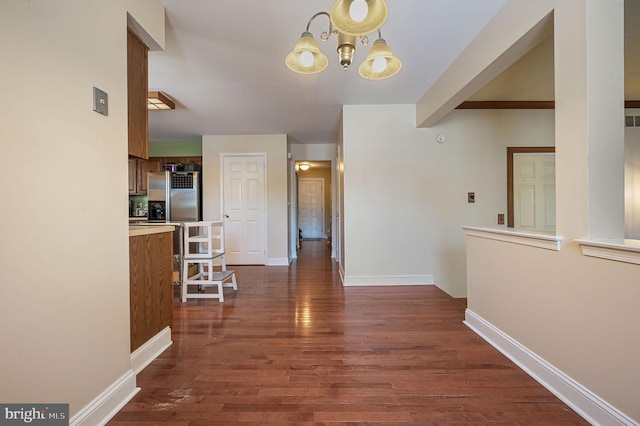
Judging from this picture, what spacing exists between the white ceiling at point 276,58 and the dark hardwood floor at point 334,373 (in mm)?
2388

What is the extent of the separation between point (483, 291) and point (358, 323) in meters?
1.07

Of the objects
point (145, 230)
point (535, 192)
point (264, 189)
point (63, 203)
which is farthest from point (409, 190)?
point (63, 203)

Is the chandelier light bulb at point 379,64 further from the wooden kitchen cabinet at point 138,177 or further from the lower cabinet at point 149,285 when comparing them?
the wooden kitchen cabinet at point 138,177

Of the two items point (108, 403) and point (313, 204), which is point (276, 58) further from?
point (313, 204)

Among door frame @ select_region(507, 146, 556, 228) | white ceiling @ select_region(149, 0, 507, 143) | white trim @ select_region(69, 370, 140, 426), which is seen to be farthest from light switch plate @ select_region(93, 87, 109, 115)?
door frame @ select_region(507, 146, 556, 228)

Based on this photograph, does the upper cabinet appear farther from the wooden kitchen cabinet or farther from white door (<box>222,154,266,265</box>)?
the wooden kitchen cabinet

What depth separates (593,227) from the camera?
4.29 feet

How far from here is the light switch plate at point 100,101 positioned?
1.27 meters

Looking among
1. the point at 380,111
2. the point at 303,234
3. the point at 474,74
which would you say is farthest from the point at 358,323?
the point at 303,234

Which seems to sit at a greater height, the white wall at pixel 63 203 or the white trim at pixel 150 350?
the white wall at pixel 63 203

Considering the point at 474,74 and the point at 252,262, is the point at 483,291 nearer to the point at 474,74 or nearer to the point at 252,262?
the point at 474,74

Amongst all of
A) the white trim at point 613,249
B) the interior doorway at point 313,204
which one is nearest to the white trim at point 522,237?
the white trim at point 613,249

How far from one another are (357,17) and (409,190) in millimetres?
2762

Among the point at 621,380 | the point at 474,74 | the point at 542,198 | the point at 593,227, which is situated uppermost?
the point at 474,74
